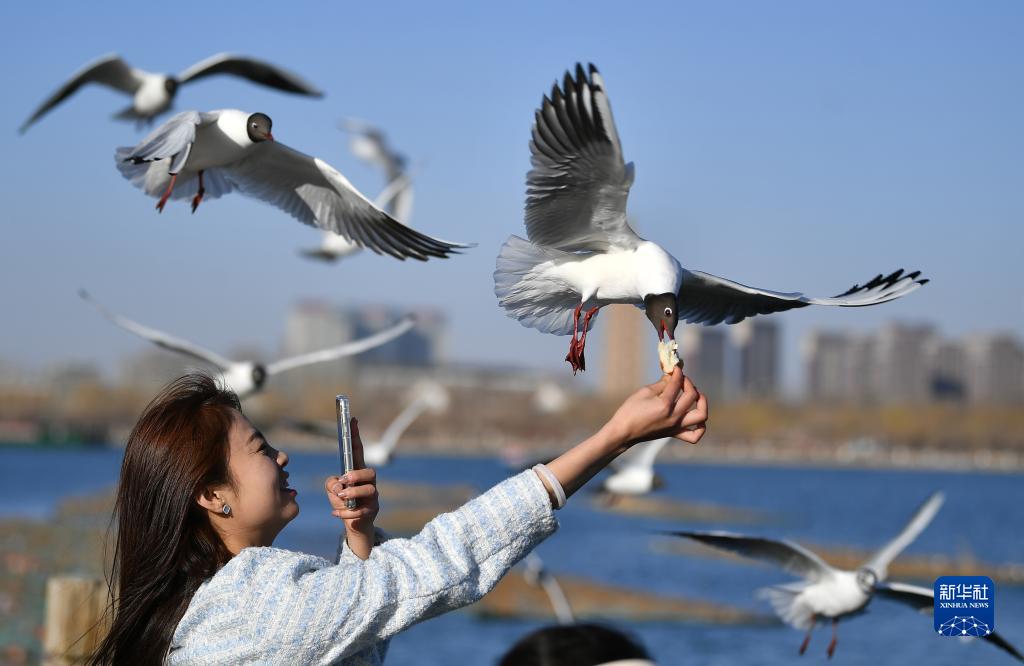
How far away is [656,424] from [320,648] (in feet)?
1.92

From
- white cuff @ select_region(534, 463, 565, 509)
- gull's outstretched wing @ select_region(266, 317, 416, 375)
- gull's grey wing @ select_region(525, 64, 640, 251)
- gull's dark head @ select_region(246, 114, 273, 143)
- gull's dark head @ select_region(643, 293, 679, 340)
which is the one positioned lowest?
gull's outstretched wing @ select_region(266, 317, 416, 375)

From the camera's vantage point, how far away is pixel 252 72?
740 cm

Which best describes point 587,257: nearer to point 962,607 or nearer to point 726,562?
point 962,607

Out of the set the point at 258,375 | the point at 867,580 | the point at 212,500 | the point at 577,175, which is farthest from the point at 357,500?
the point at 258,375

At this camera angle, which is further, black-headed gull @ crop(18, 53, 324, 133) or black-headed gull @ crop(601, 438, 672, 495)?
black-headed gull @ crop(601, 438, 672, 495)

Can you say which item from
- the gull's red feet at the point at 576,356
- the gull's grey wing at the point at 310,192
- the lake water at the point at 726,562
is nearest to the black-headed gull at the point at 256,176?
the gull's grey wing at the point at 310,192

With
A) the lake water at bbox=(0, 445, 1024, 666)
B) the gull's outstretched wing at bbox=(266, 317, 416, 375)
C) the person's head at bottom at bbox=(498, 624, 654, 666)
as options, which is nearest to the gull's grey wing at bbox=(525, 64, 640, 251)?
the lake water at bbox=(0, 445, 1024, 666)

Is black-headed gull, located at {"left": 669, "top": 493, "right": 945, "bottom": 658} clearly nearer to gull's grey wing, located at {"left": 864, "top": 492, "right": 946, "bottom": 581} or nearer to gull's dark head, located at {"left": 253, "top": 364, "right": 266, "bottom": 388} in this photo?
gull's grey wing, located at {"left": 864, "top": 492, "right": 946, "bottom": 581}

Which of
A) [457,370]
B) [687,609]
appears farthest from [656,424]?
[457,370]

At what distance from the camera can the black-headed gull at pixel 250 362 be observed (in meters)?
6.82

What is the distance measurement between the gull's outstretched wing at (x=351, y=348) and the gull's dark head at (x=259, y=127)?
216cm

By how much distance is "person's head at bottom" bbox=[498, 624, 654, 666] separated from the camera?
1.70 m

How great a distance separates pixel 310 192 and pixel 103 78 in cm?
304

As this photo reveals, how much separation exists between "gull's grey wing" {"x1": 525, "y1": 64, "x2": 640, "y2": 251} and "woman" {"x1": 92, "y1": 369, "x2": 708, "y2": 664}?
126 cm
